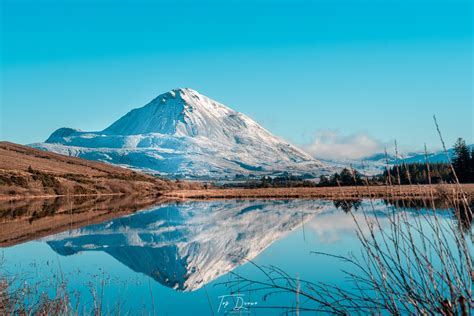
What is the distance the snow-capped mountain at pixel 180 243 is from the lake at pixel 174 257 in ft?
0.12

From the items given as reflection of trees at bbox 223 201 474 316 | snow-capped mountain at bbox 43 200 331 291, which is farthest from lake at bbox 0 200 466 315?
reflection of trees at bbox 223 201 474 316

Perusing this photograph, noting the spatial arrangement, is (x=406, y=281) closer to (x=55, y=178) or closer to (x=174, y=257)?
(x=174, y=257)

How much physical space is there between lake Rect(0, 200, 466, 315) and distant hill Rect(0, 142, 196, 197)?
85.8 ft

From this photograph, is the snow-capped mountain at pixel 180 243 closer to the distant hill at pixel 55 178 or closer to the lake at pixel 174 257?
the lake at pixel 174 257

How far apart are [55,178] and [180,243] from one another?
164 feet

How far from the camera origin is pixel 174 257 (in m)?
16.5

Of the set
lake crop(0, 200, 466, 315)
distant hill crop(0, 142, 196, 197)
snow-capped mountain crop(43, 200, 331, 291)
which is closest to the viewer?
lake crop(0, 200, 466, 315)

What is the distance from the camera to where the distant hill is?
57219 millimetres

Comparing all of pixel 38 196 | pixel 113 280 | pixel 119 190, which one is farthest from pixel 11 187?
pixel 113 280

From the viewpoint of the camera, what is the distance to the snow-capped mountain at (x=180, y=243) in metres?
13.7

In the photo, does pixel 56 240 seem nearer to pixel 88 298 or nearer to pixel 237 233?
pixel 237 233

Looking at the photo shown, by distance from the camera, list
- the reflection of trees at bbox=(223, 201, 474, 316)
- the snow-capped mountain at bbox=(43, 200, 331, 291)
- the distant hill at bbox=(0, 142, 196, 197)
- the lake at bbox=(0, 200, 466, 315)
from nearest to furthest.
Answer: the reflection of trees at bbox=(223, 201, 474, 316) → the lake at bbox=(0, 200, 466, 315) → the snow-capped mountain at bbox=(43, 200, 331, 291) → the distant hill at bbox=(0, 142, 196, 197)

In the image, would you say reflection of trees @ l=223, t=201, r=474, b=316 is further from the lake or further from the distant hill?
the distant hill

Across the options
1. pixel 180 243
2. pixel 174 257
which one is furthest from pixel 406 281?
pixel 180 243
